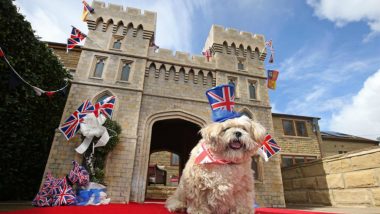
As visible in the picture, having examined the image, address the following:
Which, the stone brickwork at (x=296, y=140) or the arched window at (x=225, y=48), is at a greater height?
the arched window at (x=225, y=48)

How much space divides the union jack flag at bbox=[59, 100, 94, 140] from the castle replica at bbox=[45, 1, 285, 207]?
2.84 feet

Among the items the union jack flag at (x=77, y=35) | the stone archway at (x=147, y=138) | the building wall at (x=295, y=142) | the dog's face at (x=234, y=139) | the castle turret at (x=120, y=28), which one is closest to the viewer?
the dog's face at (x=234, y=139)

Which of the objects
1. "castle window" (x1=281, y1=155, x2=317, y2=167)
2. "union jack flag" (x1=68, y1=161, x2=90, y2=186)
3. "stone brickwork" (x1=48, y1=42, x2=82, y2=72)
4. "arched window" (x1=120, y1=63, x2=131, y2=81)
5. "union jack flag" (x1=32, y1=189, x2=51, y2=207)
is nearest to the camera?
"union jack flag" (x1=32, y1=189, x2=51, y2=207)

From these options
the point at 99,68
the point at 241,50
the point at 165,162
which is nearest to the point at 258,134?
the point at 99,68

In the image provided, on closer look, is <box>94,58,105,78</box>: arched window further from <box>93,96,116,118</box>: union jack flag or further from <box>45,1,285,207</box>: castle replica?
<box>93,96,116,118</box>: union jack flag

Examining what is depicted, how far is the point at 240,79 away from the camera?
10.5 metres

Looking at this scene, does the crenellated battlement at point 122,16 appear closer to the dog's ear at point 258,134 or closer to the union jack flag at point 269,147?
the union jack flag at point 269,147

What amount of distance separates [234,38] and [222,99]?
8673 millimetres

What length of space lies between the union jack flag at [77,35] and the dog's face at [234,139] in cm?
867

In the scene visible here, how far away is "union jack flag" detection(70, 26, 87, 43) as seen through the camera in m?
8.93

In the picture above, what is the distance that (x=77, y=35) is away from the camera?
9047mm

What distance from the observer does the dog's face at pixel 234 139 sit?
2.84 m

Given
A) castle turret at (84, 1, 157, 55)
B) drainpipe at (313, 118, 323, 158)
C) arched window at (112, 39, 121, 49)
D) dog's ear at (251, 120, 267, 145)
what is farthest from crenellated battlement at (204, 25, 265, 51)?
dog's ear at (251, 120, 267, 145)

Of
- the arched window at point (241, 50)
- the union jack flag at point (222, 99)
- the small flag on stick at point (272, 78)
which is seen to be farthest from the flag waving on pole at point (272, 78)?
the union jack flag at point (222, 99)
